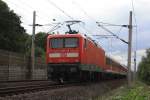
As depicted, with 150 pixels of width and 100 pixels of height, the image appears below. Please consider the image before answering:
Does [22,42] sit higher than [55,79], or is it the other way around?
[22,42]

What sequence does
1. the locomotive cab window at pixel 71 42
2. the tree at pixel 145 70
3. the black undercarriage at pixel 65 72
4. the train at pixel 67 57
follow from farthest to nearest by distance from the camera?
the tree at pixel 145 70 → the locomotive cab window at pixel 71 42 → the train at pixel 67 57 → the black undercarriage at pixel 65 72

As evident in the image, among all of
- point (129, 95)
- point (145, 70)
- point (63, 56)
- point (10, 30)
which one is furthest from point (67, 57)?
point (145, 70)

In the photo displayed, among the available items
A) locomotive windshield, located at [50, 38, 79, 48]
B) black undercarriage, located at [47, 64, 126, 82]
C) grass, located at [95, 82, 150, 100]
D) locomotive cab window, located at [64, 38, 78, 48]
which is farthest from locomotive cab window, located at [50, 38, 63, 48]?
grass, located at [95, 82, 150, 100]

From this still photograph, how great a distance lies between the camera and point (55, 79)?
93.3 feet

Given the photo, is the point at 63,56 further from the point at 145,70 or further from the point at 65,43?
the point at 145,70

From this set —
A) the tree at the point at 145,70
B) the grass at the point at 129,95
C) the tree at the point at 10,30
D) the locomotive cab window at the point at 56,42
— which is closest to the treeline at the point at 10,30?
the tree at the point at 10,30

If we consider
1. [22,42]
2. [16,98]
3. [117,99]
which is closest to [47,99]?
[16,98]

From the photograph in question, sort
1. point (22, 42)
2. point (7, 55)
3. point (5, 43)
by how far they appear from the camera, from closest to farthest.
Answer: point (7, 55), point (5, 43), point (22, 42)

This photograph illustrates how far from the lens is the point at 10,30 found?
2181 inches

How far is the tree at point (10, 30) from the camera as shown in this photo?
54219mm

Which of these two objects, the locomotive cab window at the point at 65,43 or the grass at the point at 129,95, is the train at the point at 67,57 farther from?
the grass at the point at 129,95

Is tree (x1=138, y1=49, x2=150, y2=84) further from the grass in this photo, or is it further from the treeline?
the grass

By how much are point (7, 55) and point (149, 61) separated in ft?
140

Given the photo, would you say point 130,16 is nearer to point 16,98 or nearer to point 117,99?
point 117,99
